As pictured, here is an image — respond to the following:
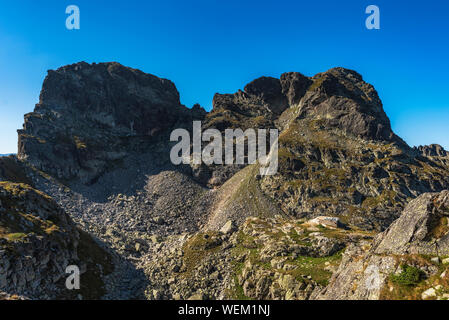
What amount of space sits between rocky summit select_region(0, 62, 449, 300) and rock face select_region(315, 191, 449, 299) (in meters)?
0.12

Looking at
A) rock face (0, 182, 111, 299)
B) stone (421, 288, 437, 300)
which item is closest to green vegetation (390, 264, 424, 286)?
stone (421, 288, 437, 300)

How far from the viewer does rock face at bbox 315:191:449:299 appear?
70.2 ft

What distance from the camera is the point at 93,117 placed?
147 meters

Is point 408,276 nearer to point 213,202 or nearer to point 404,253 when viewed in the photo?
point 404,253

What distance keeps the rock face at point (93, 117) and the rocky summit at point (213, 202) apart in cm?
77

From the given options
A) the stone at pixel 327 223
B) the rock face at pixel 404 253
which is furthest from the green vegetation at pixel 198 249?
the rock face at pixel 404 253

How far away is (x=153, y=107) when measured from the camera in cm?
16525

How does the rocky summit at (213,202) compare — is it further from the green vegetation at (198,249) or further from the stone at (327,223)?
the stone at (327,223)

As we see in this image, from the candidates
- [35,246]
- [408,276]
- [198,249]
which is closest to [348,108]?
[198,249]

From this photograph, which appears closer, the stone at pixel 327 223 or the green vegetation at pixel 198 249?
the green vegetation at pixel 198 249

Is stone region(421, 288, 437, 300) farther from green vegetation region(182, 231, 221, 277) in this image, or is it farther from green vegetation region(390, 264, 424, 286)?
green vegetation region(182, 231, 221, 277)

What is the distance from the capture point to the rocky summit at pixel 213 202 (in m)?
31.7

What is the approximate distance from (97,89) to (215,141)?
7650cm
